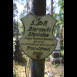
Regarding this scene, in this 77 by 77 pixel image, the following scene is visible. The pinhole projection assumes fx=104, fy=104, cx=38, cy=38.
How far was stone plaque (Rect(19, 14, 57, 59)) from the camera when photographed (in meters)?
0.80

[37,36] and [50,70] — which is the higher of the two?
[37,36]

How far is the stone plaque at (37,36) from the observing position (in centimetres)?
80

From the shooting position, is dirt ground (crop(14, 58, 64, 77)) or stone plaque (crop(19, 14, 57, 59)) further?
dirt ground (crop(14, 58, 64, 77))

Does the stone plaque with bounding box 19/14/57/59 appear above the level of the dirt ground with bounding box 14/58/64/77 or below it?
above

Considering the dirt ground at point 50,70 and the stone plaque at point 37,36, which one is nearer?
the stone plaque at point 37,36

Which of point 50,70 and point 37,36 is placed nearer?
point 37,36

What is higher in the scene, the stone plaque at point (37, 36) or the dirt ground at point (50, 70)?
the stone plaque at point (37, 36)

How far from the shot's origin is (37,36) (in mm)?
811

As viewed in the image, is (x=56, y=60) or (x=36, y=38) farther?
(x=56, y=60)
